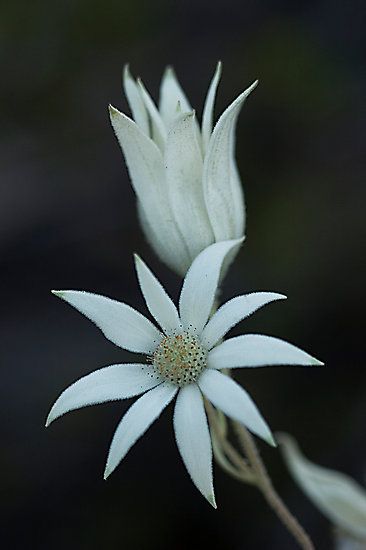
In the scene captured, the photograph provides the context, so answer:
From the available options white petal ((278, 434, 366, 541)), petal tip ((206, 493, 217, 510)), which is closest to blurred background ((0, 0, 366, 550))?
white petal ((278, 434, 366, 541))

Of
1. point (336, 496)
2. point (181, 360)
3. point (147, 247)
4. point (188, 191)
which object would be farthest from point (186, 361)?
point (147, 247)

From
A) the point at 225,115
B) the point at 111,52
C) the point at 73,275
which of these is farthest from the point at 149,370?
the point at 111,52

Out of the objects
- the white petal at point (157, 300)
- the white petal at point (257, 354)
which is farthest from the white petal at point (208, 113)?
the white petal at point (257, 354)

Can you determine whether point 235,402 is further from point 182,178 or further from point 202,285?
point 182,178

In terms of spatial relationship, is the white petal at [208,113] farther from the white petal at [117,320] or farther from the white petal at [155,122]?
the white petal at [117,320]

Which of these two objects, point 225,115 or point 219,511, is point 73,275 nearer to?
point 219,511

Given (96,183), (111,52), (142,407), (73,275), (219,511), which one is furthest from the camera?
(111,52)
